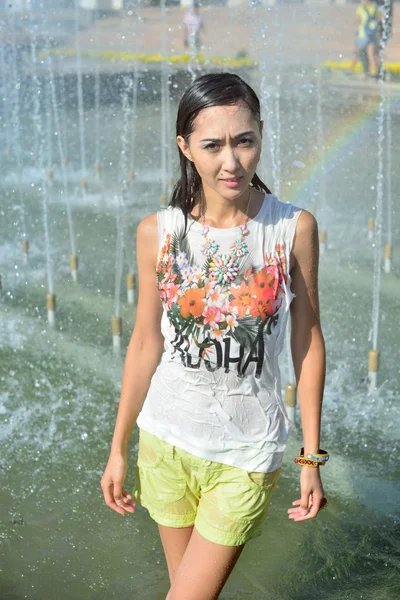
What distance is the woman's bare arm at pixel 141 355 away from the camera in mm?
2529

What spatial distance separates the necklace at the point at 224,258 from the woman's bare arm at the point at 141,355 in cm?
19

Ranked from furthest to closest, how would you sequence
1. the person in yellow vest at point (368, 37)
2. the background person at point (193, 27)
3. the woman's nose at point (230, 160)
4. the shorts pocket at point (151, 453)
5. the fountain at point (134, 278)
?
the background person at point (193, 27) < the person in yellow vest at point (368, 37) < the fountain at point (134, 278) < the shorts pocket at point (151, 453) < the woman's nose at point (230, 160)

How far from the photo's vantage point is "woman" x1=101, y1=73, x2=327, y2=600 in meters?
2.37

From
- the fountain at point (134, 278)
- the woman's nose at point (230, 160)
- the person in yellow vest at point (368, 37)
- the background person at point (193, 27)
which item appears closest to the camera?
the woman's nose at point (230, 160)

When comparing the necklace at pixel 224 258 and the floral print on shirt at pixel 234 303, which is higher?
the necklace at pixel 224 258

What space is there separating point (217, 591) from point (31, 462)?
256 cm

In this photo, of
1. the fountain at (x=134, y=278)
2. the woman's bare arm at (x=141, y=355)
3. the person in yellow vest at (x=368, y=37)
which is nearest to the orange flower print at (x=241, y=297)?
the woman's bare arm at (x=141, y=355)

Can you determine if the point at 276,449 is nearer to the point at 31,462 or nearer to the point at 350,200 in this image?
the point at 31,462

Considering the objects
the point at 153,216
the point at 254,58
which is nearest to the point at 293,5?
the point at 254,58

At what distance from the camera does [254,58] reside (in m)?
19.7

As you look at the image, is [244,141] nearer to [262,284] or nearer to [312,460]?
[262,284]

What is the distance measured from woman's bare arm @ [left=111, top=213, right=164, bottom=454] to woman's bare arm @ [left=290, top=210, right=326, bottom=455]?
1.24 feet

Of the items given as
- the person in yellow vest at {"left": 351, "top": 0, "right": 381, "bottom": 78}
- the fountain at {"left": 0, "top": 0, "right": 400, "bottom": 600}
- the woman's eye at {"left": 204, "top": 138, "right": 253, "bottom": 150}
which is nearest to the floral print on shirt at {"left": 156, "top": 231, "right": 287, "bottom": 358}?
the woman's eye at {"left": 204, "top": 138, "right": 253, "bottom": 150}

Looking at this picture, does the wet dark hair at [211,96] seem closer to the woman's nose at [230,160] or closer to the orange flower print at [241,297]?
the woman's nose at [230,160]
